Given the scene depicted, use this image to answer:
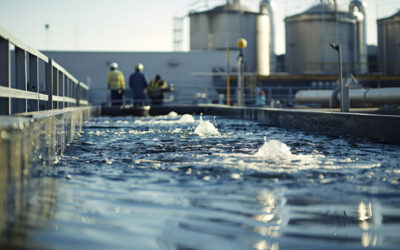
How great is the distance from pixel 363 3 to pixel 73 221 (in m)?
41.1

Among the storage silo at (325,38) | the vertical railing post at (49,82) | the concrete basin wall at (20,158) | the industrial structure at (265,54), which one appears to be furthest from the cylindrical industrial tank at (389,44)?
the concrete basin wall at (20,158)

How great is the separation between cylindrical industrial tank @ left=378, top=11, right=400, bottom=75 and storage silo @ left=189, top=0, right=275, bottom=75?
8794mm

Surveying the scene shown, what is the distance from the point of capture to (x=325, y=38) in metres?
39.0

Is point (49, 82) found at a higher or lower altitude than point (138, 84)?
lower

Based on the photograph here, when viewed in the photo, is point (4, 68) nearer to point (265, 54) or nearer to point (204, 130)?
point (204, 130)

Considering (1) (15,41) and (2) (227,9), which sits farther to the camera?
(2) (227,9)

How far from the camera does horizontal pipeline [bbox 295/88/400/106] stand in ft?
51.7

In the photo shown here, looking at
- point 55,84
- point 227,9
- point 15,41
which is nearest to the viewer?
point 15,41

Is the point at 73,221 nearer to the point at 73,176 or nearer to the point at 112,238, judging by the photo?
the point at 112,238

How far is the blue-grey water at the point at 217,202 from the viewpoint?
2432 mm

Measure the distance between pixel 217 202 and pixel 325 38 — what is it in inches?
1465

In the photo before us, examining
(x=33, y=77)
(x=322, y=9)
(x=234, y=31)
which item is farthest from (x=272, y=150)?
(x=322, y=9)

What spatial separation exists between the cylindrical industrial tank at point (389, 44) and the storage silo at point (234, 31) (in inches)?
→ 346

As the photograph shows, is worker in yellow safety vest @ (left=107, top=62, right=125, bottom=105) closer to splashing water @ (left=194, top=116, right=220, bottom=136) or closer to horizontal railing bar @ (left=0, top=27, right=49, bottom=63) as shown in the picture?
splashing water @ (left=194, top=116, right=220, bottom=136)
